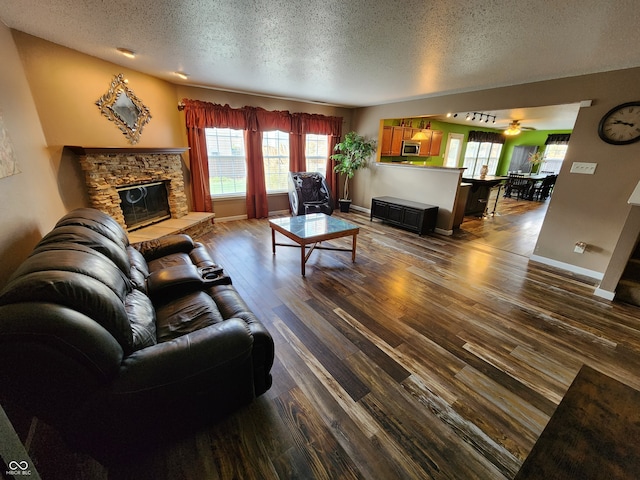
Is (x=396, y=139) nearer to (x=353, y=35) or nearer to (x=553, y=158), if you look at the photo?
(x=353, y=35)

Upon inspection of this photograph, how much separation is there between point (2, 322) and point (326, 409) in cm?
145

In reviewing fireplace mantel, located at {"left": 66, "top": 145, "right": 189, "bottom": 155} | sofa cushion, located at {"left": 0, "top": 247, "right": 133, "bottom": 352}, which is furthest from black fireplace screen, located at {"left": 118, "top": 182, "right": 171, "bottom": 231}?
sofa cushion, located at {"left": 0, "top": 247, "right": 133, "bottom": 352}

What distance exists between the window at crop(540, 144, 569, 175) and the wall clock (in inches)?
317

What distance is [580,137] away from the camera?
3121 millimetres

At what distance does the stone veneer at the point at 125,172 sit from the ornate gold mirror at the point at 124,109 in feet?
1.01

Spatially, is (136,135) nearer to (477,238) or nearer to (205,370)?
(205,370)

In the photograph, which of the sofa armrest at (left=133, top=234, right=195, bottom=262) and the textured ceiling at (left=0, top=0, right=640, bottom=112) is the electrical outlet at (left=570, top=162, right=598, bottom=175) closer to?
the textured ceiling at (left=0, top=0, right=640, bottom=112)

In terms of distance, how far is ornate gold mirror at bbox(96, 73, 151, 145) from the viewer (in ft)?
10.5

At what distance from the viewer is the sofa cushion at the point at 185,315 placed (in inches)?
60.0

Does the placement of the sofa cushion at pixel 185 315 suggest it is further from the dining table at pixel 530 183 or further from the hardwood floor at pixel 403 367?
the dining table at pixel 530 183

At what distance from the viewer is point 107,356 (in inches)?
39.6

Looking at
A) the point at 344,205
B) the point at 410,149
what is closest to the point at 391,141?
the point at 410,149

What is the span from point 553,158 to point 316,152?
913 centimetres

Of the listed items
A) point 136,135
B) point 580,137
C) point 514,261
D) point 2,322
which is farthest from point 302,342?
point 580,137
